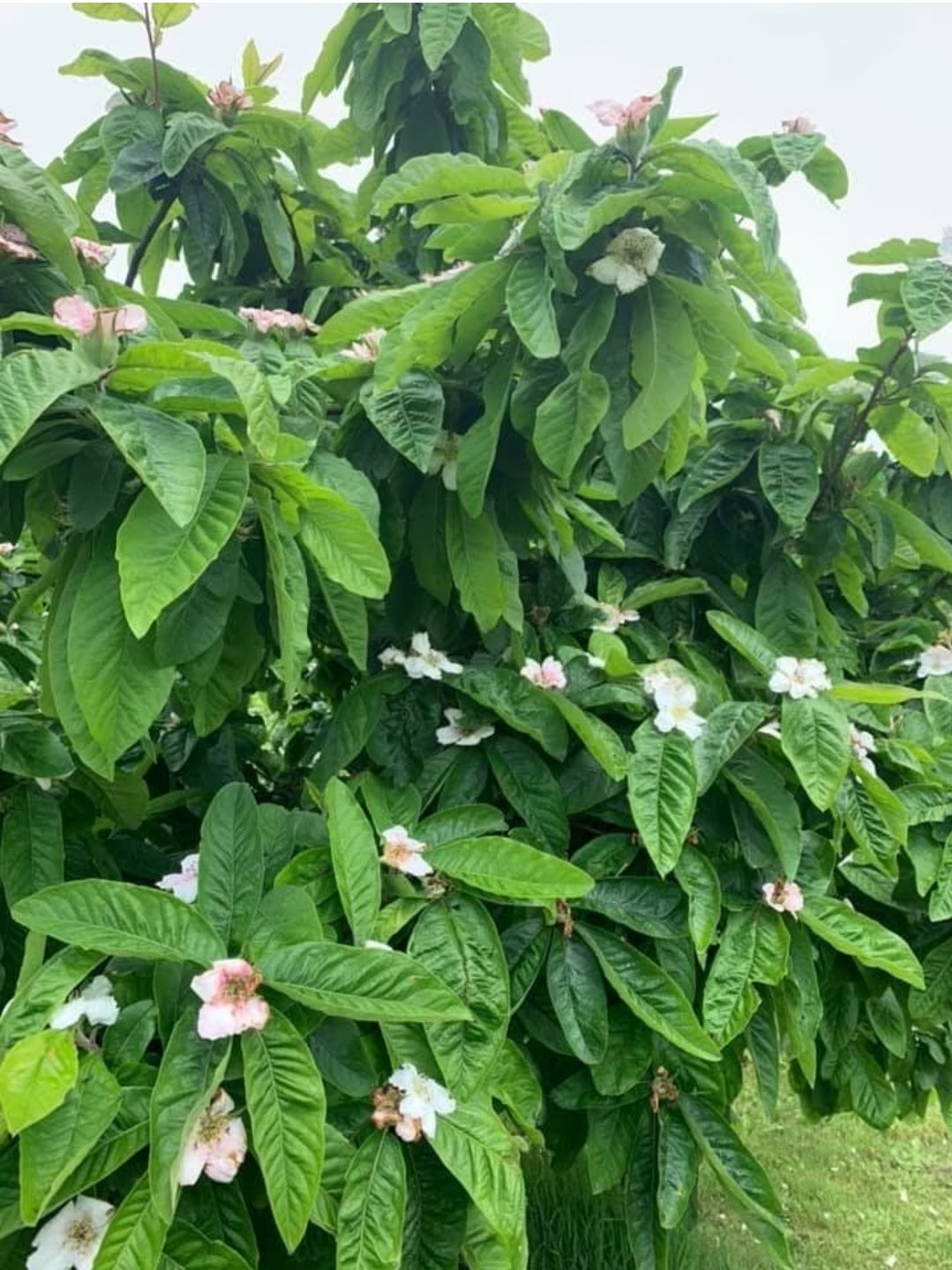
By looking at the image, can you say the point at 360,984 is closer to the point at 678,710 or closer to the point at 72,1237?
the point at 72,1237

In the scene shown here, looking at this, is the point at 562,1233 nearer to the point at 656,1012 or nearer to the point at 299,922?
the point at 656,1012

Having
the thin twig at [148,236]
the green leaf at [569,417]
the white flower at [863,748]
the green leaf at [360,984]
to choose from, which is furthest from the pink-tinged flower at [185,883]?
the thin twig at [148,236]

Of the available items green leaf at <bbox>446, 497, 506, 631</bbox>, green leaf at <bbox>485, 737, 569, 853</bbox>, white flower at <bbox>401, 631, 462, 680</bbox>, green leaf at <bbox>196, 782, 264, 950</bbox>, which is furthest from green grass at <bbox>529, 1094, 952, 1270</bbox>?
green leaf at <bbox>196, 782, 264, 950</bbox>

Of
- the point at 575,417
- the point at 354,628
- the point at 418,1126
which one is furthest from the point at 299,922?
the point at 575,417

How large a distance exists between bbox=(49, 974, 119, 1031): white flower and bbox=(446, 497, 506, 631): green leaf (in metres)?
0.57

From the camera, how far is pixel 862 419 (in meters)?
1.56

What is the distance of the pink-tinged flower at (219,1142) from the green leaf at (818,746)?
0.67 m

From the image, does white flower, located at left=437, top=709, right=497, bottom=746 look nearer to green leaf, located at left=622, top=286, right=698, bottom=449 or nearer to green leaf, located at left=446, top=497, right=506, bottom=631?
green leaf, located at left=446, top=497, right=506, bottom=631

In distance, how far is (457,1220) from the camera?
3.17ft

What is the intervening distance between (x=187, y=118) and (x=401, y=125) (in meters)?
0.50

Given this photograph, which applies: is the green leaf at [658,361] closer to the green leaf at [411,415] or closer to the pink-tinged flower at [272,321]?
the green leaf at [411,415]

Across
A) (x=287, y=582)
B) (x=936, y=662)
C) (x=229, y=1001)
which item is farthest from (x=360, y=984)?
(x=936, y=662)

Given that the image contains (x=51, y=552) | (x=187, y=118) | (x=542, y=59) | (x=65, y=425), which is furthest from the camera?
(x=542, y=59)

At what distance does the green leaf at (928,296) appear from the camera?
50.3 inches
